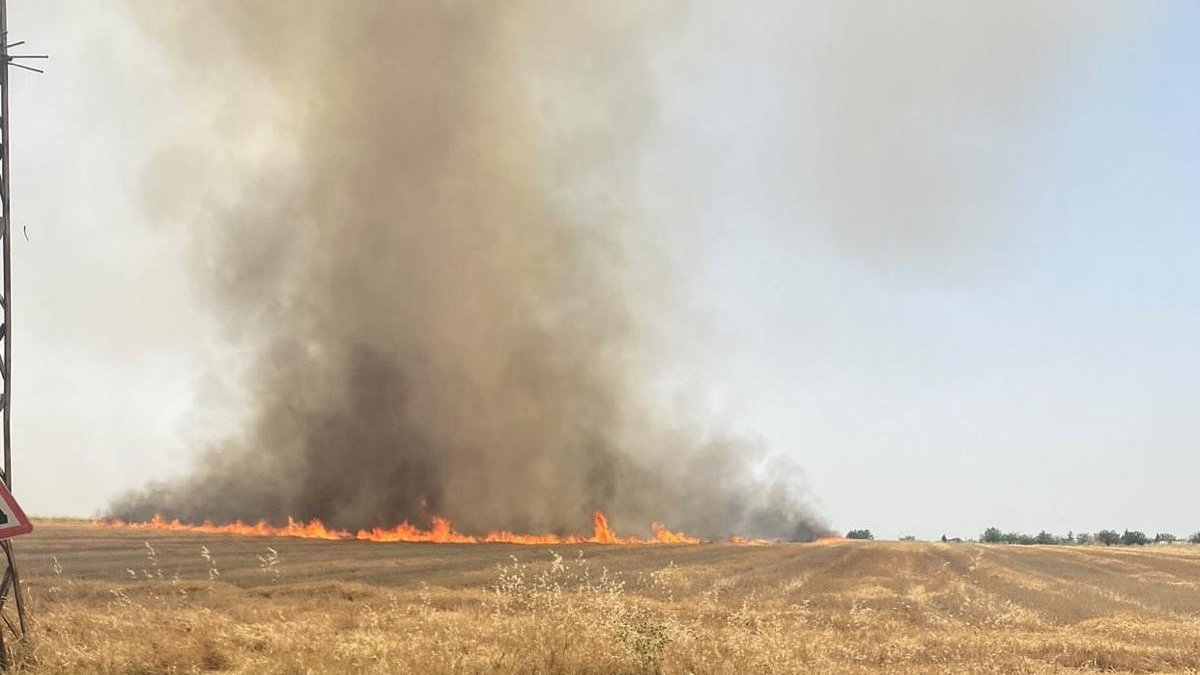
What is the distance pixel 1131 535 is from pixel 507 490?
9017 centimetres

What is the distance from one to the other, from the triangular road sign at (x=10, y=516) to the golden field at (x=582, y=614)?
4.72 ft

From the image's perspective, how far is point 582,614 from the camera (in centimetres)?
1098

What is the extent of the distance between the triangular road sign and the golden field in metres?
1.44

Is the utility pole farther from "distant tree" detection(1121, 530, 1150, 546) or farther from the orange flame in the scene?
"distant tree" detection(1121, 530, 1150, 546)

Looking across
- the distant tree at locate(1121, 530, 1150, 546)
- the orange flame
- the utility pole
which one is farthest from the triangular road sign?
the distant tree at locate(1121, 530, 1150, 546)

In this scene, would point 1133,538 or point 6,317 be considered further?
point 1133,538

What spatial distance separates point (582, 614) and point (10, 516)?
6.74 metres

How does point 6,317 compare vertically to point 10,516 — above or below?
above

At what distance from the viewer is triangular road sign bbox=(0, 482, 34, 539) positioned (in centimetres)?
934

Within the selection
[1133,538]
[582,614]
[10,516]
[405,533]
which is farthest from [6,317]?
[1133,538]

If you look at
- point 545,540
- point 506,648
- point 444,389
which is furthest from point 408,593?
point 444,389

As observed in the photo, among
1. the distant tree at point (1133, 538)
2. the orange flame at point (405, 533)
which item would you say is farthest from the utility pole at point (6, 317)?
Result: the distant tree at point (1133, 538)

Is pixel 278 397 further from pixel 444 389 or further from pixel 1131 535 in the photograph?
pixel 1131 535

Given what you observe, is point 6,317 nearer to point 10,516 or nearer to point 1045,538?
point 10,516
